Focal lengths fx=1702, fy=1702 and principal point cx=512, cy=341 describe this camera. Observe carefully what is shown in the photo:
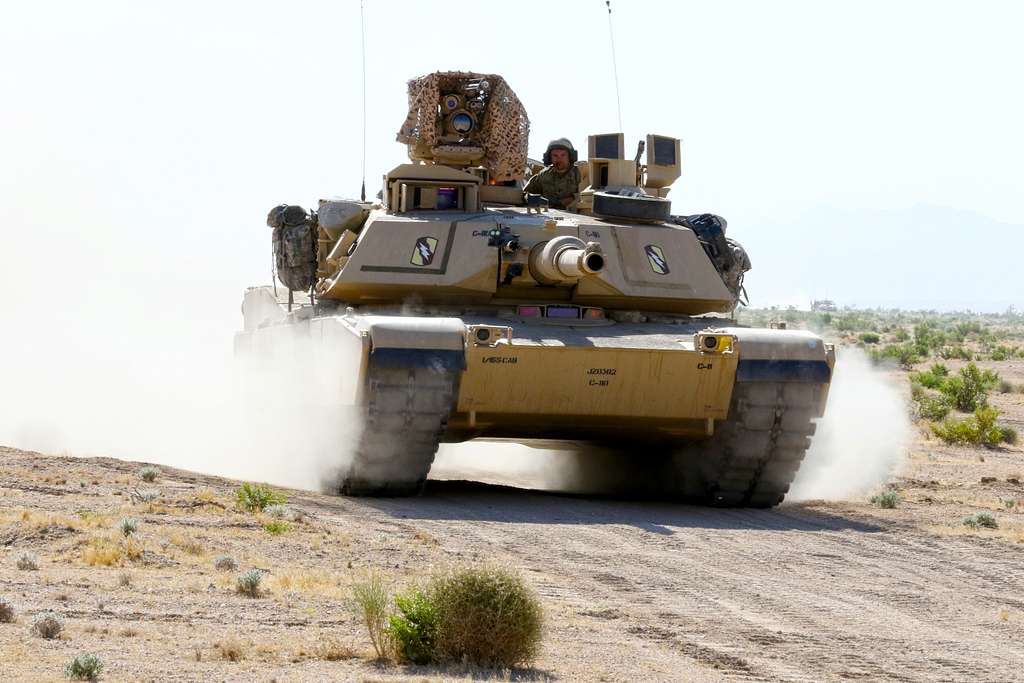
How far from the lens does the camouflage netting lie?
56.1 feet

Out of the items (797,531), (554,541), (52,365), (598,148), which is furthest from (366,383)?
(52,365)

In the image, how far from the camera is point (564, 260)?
1455 cm

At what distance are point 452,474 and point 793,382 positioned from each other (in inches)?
229

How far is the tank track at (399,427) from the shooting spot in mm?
13492

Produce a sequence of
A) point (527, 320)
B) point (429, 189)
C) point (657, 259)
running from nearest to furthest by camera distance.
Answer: point (527, 320), point (657, 259), point (429, 189)

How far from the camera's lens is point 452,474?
62.7ft

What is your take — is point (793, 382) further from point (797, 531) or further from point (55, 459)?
point (55, 459)

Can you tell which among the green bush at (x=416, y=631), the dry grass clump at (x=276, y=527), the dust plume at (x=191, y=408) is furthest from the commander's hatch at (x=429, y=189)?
the green bush at (x=416, y=631)

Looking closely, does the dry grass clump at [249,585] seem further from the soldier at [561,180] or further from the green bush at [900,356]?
the green bush at [900,356]

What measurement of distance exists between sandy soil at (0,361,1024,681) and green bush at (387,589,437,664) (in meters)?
0.15

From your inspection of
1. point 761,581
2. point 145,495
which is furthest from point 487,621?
point 145,495

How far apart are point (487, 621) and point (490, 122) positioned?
1043cm

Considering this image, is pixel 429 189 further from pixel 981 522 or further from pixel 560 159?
pixel 981 522

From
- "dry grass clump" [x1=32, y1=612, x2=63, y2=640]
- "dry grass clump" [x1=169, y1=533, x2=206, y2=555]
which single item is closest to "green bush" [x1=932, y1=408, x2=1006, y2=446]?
"dry grass clump" [x1=169, y1=533, x2=206, y2=555]
